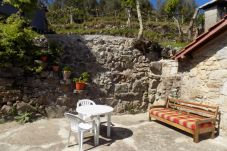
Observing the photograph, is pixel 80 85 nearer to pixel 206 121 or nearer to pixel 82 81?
pixel 82 81

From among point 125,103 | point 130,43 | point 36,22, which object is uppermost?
point 36,22

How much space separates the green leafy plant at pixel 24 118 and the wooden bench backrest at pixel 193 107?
453 centimetres

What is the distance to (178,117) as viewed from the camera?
7426 mm

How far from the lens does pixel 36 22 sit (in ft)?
53.1

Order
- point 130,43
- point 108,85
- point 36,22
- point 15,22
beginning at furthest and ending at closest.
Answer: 1. point 36,22
2. point 130,43
3. point 108,85
4. point 15,22

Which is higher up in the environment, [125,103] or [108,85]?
[108,85]

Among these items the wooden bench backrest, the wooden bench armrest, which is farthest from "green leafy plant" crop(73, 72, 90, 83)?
the wooden bench armrest

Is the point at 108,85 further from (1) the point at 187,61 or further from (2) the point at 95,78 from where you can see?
(1) the point at 187,61

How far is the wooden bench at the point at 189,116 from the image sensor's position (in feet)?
22.0

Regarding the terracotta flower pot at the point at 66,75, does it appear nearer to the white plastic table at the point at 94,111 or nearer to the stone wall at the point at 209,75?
the white plastic table at the point at 94,111

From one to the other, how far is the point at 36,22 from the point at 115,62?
8.31m

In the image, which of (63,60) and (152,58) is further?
(152,58)

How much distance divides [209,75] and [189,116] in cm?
133

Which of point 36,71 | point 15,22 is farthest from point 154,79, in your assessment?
point 15,22
